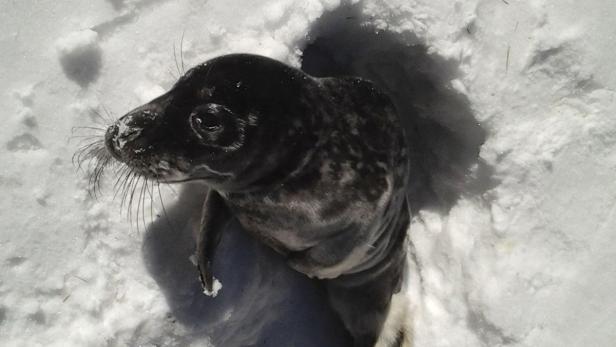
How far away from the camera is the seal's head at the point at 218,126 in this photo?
7.87ft

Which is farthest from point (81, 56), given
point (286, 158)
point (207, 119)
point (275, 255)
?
point (275, 255)

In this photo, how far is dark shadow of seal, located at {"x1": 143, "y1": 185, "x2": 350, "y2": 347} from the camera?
10.3ft

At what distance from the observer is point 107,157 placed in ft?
9.72

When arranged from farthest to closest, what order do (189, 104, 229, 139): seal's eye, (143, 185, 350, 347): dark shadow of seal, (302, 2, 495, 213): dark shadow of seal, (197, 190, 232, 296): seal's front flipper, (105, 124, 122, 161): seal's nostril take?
(302, 2, 495, 213): dark shadow of seal < (143, 185, 350, 347): dark shadow of seal < (197, 190, 232, 296): seal's front flipper < (105, 124, 122, 161): seal's nostril < (189, 104, 229, 139): seal's eye

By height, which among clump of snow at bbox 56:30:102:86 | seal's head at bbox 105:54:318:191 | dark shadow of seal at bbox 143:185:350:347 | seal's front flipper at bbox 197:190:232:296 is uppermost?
seal's head at bbox 105:54:318:191

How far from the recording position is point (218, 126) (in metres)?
2.37

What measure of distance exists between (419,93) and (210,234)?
5.34ft

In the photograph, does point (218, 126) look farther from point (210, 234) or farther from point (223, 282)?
point (223, 282)

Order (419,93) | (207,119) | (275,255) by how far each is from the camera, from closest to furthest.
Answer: (207,119) < (275,255) < (419,93)

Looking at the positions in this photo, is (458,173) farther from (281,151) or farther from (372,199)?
(281,151)

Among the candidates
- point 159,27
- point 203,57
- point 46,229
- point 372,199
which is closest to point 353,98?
point 372,199

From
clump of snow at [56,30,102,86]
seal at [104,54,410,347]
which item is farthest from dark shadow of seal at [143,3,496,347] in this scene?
clump of snow at [56,30,102,86]

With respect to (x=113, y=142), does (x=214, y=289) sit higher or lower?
lower

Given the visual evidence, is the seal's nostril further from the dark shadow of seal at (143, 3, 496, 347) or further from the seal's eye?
the dark shadow of seal at (143, 3, 496, 347)
